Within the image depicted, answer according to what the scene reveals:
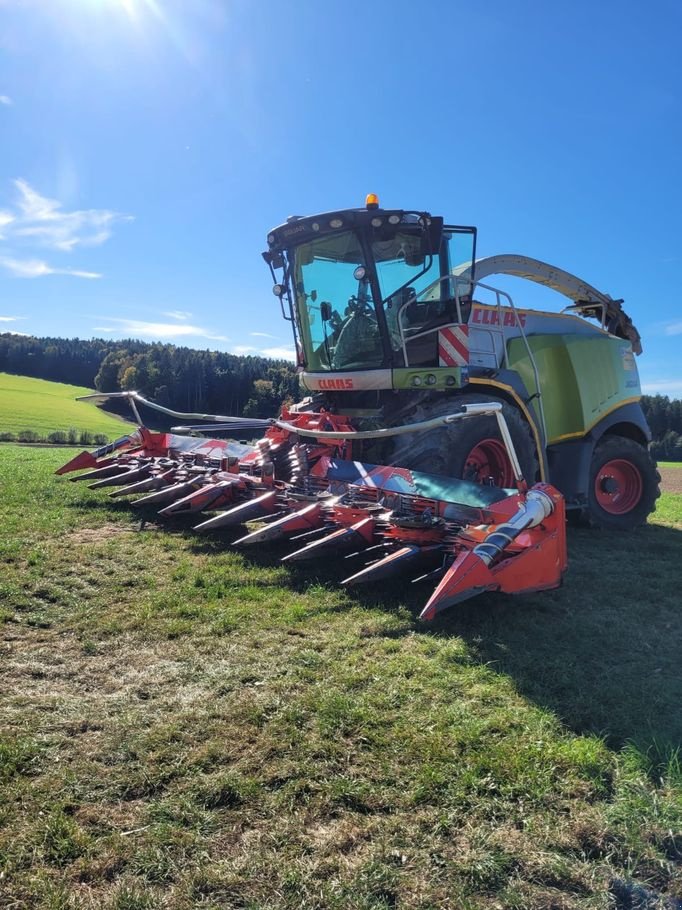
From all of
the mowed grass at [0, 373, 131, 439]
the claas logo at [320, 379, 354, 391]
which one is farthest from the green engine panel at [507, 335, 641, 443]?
the mowed grass at [0, 373, 131, 439]

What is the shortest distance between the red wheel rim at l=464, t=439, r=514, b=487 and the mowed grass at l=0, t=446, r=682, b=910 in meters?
2.07

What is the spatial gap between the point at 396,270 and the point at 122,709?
17.2 feet

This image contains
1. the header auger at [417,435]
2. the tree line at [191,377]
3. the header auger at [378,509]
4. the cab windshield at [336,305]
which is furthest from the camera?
the tree line at [191,377]

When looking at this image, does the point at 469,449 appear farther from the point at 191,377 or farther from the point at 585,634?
the point at 191,377

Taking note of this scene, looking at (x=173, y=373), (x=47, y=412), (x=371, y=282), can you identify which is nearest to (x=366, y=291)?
(x=371, y=282)

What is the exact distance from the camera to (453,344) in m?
6.90

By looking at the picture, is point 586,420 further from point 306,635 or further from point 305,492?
point 306,635

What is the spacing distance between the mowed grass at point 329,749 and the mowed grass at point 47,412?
29181mm

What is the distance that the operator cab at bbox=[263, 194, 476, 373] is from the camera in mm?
6465

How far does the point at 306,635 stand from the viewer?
3.87 metres

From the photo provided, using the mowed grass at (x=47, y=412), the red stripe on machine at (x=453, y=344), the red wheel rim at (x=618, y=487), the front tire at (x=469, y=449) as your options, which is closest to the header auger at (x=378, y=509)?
the front tire at (x=469, y=449)

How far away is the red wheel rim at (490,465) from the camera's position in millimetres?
6539

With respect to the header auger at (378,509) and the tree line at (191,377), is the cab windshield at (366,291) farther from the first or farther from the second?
the tree line at (191,377)

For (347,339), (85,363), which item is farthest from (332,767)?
(85,363)
